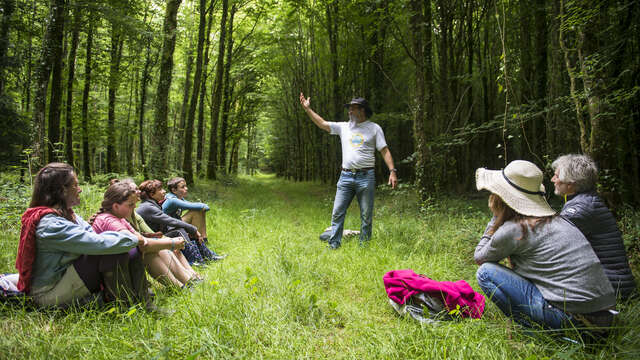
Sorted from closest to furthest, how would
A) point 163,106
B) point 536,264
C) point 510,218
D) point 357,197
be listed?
point 536,264 → point 510,218 → point 357,197 → point 163,106

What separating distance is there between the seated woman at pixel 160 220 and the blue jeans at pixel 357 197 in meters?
2.05

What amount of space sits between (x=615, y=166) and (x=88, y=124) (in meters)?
17.5

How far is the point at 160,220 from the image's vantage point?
4.02m

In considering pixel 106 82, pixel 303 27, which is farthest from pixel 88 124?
pixel 303 27

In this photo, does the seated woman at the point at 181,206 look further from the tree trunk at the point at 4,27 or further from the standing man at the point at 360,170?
the tree trunk at the point at 4,27

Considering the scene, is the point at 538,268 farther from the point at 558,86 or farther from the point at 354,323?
the point at 558,86

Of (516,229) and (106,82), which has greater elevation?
(106,82)

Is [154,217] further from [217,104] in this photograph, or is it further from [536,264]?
[217,104]

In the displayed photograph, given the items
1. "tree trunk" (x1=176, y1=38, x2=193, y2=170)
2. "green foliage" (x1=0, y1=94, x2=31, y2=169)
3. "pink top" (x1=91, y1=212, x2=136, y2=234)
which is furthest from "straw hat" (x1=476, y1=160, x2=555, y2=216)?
"tree trunk" (x1=176, y1=38, x2=193, y2=170)

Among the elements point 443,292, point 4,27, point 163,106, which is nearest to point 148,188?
point 443,292

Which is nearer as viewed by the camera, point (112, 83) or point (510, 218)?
point (510, 218)

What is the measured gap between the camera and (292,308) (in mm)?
2615

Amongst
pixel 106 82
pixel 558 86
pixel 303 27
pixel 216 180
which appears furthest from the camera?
pixel 303 27

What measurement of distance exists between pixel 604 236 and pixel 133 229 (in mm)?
4315
